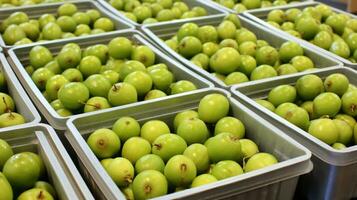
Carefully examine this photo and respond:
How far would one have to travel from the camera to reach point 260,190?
4.26 feet

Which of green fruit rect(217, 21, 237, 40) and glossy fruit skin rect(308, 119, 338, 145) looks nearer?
glossy fruit skin rect(308, 119, 338, 145)

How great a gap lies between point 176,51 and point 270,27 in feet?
1.83

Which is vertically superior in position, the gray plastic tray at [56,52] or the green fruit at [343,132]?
the gray plastic tray at [56,52]

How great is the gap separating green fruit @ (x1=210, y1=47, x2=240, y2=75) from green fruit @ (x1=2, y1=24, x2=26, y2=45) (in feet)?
3.24

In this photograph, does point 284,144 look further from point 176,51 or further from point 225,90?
point 176,51

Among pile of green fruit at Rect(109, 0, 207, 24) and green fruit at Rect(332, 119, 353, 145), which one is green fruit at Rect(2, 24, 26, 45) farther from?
green fruit at Rect(332, 119, 353, 145)

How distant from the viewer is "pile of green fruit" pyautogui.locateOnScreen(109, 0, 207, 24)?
259cm

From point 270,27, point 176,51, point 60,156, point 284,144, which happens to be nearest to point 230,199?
point 284,144

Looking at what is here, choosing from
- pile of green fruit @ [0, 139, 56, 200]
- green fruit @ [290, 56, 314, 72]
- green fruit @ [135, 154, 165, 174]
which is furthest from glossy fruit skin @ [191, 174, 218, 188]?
green fruit @ [290, 56, 314, 72]

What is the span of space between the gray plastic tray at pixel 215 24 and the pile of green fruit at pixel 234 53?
0.04 m

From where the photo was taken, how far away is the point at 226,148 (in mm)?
1417

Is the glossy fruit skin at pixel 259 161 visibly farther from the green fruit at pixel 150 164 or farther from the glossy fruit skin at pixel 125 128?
the glossy fruit skin at pixel 125 128

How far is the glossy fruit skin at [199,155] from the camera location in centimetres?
139

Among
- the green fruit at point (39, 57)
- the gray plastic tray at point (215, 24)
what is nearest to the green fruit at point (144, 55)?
the gray plastic tray at point (215, 24)
